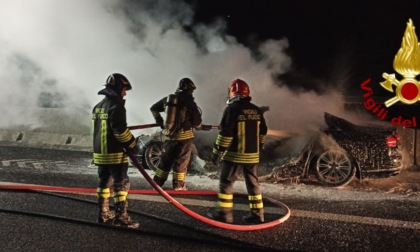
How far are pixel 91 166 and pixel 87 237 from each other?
13.6ft

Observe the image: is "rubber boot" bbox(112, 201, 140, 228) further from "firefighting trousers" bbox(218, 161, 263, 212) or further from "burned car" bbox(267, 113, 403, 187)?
"burned car" bbox(267, 113, 403, 187)

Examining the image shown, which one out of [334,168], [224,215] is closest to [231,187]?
[224,215]

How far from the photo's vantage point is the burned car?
6.46 meters

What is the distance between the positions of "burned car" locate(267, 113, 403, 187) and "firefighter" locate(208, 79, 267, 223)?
1987 millimetres

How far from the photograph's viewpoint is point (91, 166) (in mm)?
8156

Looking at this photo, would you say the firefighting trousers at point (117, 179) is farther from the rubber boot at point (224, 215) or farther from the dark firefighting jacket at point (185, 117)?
the dark firefighting jacket at point (185, 117)

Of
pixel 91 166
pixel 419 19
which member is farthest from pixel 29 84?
pixel 419 19

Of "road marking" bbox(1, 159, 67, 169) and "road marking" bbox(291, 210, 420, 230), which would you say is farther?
"road marking" bbox(1, 159, 67, 169)

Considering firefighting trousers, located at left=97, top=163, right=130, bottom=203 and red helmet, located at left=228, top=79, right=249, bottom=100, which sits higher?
red helmet, located at left=228, top=79, right=249, bottom=100

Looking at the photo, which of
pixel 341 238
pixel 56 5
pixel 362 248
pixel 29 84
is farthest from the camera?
pixel 29 84

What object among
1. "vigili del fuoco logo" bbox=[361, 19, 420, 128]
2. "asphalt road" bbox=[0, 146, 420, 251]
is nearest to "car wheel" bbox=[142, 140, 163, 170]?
"asphalt road" bbox=[0, 146, 420, 251]

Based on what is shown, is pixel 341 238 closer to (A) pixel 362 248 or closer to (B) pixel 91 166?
(A) pixel 362 248

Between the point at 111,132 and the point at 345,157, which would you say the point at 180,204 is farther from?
the point at 345,157

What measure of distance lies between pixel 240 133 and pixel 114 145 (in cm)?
148
